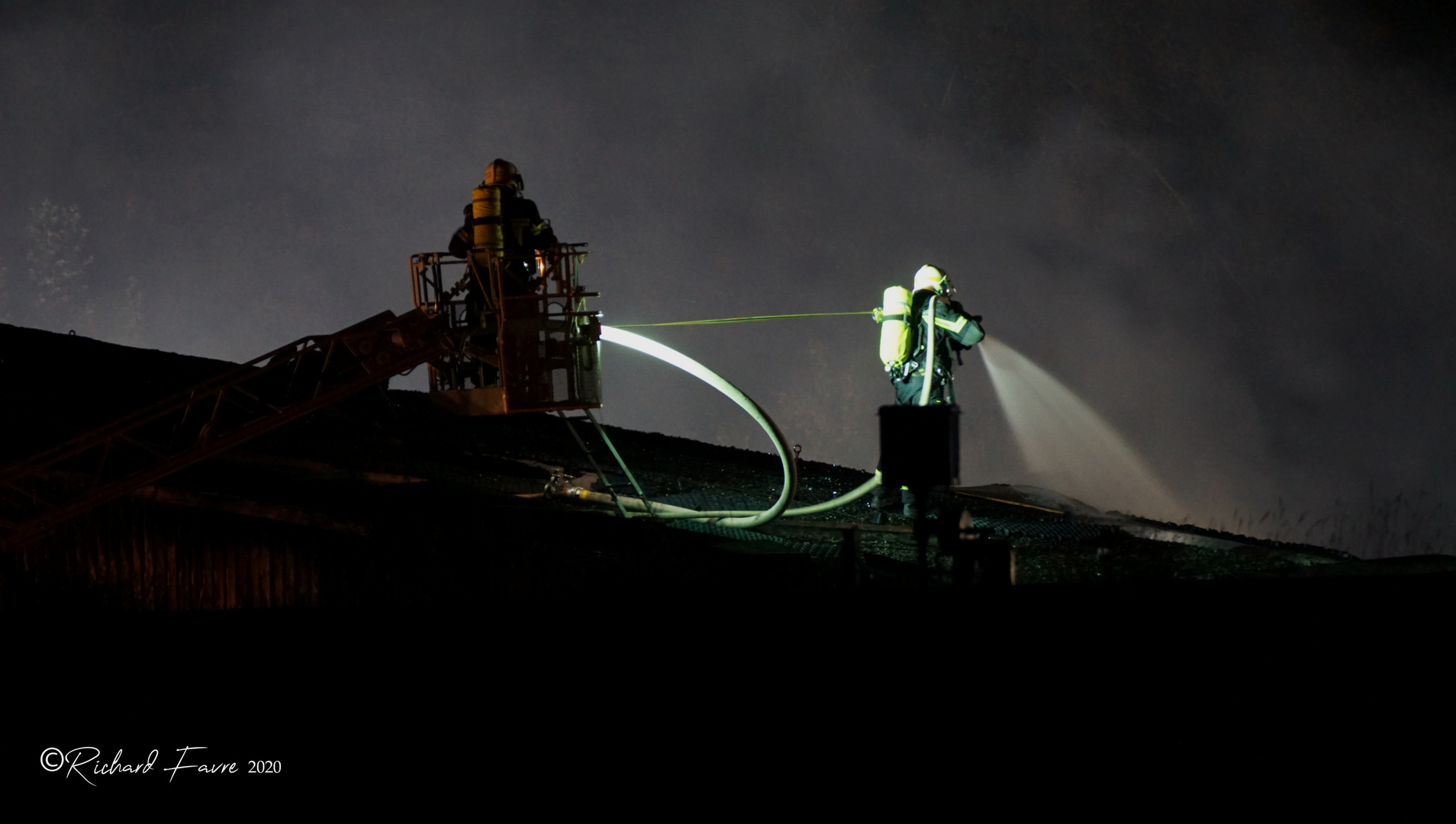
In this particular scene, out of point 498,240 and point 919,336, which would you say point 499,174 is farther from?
point 919,336

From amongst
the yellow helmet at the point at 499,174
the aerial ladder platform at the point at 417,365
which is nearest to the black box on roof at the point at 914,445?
the aerial ladder platform at the point at 417,365

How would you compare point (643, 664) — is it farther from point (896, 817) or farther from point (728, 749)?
point (896, 817)

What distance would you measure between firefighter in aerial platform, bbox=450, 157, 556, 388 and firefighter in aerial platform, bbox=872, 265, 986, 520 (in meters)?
3.08

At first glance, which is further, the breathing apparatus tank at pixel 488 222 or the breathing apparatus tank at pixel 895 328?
the breathing apparatus tank at pixel 895 328

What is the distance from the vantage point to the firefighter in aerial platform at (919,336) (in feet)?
33.8

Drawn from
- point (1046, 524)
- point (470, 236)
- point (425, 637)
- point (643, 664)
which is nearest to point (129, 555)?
point (470, 236)

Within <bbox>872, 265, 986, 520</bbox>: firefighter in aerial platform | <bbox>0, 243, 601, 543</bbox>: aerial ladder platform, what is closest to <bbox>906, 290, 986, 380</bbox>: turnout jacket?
<bbox>872, 265, 986, 520</bbox>: firefighter in aerial platform

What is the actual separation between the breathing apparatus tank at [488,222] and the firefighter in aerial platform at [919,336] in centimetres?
343

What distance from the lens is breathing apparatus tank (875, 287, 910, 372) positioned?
10.4 metres

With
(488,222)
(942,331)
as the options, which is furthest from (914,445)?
(488,222)

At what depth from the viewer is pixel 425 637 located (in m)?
5.99

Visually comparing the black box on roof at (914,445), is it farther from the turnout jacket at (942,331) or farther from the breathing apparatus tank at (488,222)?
the breathing apparatus tank at (488,222)

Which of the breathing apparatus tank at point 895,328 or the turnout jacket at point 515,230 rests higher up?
the turnout jacket at point 515,230

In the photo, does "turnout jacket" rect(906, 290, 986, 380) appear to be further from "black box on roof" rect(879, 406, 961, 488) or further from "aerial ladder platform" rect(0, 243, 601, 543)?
"black box on roof" rect(879, 406, 961, 488)
